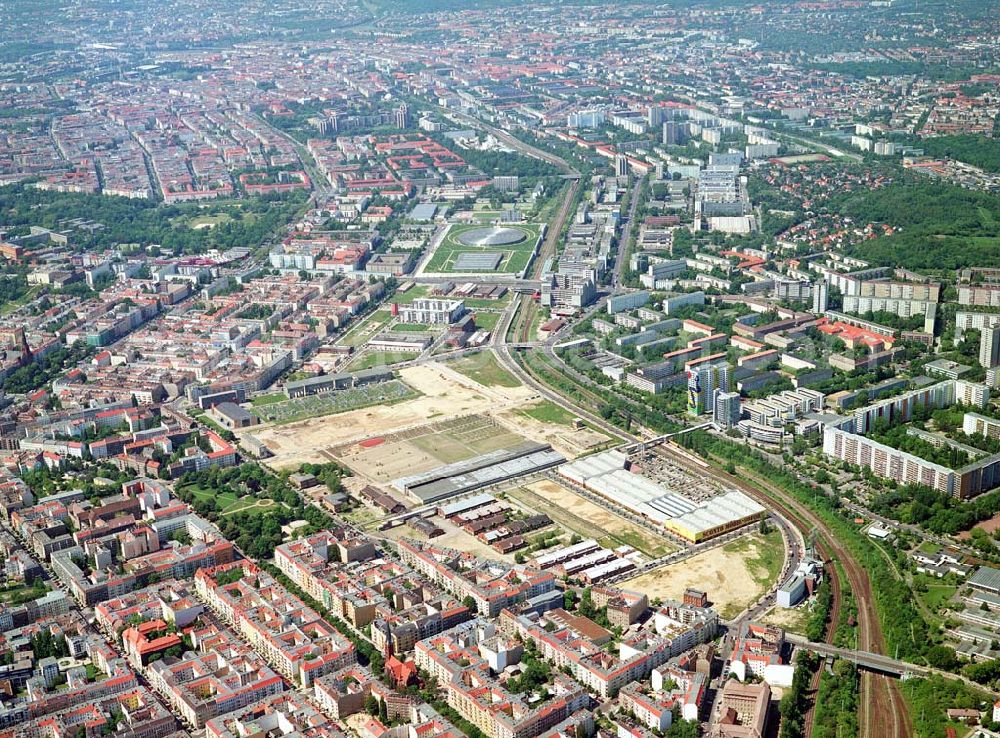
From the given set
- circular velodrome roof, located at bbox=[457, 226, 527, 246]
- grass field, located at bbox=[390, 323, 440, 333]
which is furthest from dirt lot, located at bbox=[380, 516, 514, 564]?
circular velodrome roof, located at bbox=[457, 226, 527, 246]

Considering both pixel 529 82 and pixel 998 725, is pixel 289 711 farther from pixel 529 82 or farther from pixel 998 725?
pixel 529 82

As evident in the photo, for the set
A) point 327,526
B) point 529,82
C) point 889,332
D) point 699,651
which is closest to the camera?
point 699,651

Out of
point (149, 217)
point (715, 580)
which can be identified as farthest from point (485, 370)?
point (149, 217)

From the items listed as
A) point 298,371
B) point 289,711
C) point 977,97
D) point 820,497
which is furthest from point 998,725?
point 977,97

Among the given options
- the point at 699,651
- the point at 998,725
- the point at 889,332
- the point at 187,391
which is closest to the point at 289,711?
the point at 699,651

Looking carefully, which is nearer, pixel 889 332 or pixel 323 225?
pixel 889 332

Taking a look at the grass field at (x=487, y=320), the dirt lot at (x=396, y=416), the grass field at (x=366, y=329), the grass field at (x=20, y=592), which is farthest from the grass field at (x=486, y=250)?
the grass field at (x=20, y=592)

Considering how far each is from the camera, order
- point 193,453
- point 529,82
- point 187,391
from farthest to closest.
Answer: point 529,82, point 187,391, point 193,453
